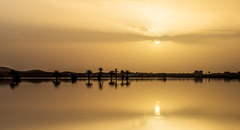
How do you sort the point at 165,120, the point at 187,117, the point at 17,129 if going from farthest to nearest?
the point at 187,117
the point at 165,120
the point at 17,129

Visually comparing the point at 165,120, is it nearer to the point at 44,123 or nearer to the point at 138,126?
the point at 138,126

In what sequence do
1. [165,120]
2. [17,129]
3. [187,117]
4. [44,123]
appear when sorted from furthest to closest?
1. [187,117]
2. [165,120]
3. [44,123]
4. [17,129]

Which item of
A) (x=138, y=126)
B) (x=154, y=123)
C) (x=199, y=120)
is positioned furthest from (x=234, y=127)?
(x=138, y=126)

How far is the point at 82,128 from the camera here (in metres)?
32.1

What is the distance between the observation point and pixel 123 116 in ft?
136

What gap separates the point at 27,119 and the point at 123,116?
16491 mm

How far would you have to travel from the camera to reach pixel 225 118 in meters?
40.0

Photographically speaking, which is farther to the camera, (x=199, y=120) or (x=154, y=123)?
(x=199, y=120)

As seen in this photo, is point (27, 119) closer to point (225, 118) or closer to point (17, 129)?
point (17, 129)

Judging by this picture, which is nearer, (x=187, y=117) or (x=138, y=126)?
(x=138, y=126)

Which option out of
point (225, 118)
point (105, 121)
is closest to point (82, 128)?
point (105, 121)

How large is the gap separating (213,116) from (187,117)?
525 cm

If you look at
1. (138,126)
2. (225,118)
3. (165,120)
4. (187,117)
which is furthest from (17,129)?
(225,118)

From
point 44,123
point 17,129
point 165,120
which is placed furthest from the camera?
point 165,120
